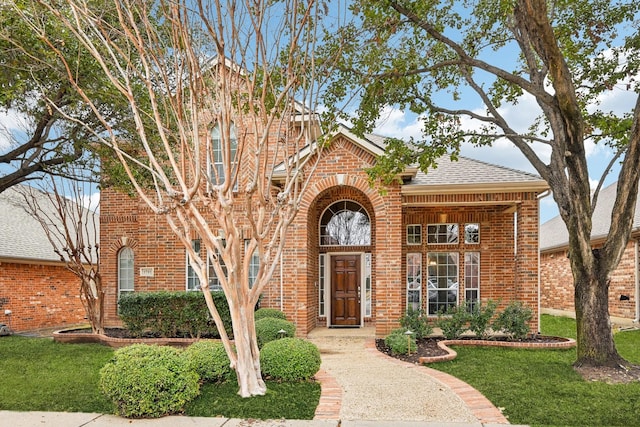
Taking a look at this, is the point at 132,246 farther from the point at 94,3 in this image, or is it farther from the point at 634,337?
the point at 634,337

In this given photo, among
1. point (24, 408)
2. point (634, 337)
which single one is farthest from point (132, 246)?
point (634, 337)

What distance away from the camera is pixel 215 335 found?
11312 mm

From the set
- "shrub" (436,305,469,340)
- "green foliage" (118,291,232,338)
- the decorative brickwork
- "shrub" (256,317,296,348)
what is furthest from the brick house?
the decorative brickwork

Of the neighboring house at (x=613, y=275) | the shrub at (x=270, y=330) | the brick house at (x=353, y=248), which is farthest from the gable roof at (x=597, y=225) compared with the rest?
the shrub at (x=270, y=330)

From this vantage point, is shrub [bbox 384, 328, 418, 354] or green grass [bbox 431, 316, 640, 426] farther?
shrub [bbox 384, 328, 418, 354]

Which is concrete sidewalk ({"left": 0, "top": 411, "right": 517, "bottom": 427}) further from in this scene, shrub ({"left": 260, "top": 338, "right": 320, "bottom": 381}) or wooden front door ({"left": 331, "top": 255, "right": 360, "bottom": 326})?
wooden front door ({"left": 331, "top": 255, "right": 360, "bottom": 326})

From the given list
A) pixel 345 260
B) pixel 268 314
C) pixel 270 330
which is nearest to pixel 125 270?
pixel 268 314

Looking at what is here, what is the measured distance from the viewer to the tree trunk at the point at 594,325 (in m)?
7.56

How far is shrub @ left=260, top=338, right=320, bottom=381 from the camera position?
6.57 m

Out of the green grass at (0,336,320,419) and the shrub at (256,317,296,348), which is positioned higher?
the shrub at (256,317,296,348)

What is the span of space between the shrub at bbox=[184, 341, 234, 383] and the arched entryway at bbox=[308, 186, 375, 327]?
6.97 meters

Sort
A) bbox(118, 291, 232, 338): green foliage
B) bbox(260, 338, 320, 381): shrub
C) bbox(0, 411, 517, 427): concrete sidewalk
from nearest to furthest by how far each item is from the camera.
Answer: bbox(0, 411, 517, 427): concrete sidewalk < bbox(260, 338, 320, 381): shrub < bbox(118, 291, 232, 338): green foliage

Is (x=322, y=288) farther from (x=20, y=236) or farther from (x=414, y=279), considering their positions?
(x=20, y=236)

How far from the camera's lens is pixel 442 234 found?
13.8 m
